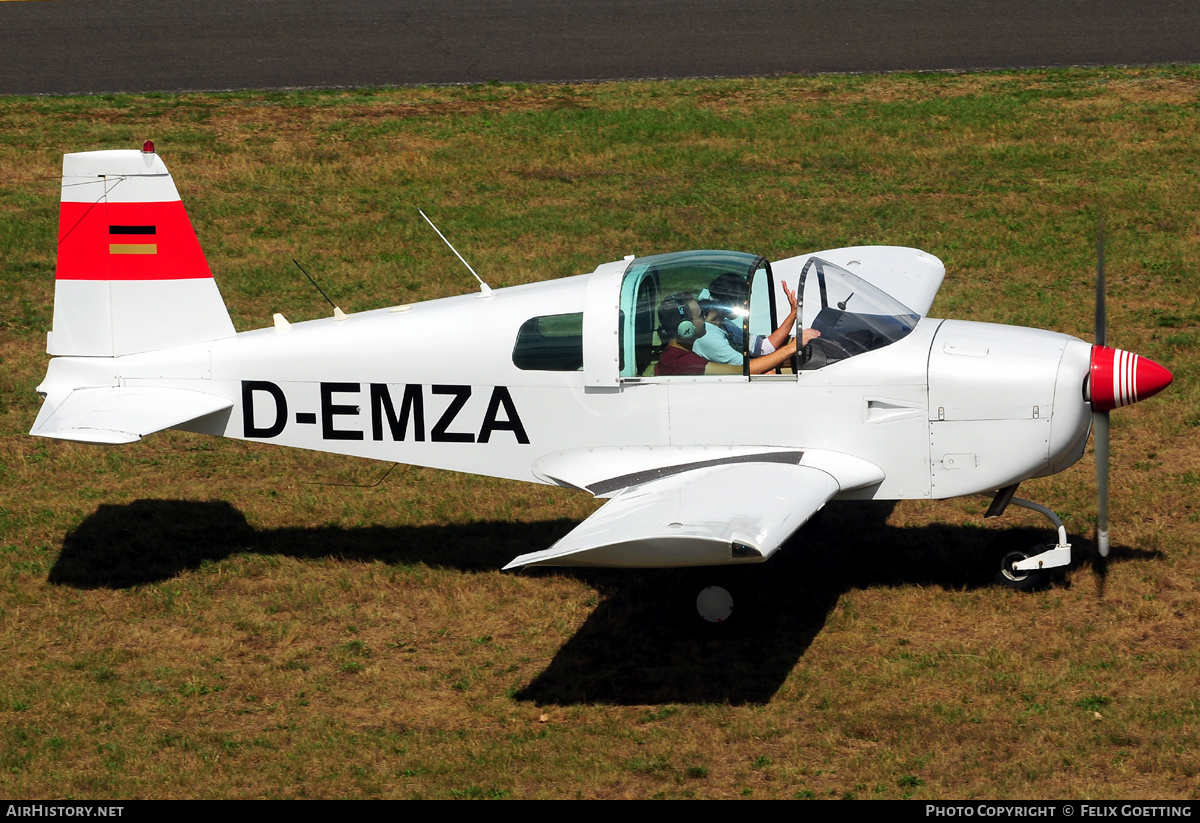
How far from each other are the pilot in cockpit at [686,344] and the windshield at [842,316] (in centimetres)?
25

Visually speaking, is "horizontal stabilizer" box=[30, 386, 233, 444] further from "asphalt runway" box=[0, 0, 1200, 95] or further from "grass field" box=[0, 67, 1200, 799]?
"asphalt runway" box=[0, 0, 1200, 95]

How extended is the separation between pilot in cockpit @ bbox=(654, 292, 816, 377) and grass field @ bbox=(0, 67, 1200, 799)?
165cm

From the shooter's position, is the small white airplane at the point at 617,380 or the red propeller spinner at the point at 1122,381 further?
the small white airplane at the point at 617,380

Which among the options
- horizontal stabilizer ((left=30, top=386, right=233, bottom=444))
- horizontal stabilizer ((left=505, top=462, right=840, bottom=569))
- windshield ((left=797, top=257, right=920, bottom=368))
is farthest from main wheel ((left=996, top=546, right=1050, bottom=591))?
horizontal stabilizer ((left=30, top=386, right=233, bottom=444))

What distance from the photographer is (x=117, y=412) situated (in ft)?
28.7

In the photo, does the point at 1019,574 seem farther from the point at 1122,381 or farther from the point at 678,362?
the point at 678,362

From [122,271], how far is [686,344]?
4.17 meters

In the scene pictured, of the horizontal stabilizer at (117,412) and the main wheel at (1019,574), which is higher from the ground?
the horizontal stabilizer at (117,412)

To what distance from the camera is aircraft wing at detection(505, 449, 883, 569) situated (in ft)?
22.4

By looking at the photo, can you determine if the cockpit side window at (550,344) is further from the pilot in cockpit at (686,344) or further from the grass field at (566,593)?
the grass field at (566,593)

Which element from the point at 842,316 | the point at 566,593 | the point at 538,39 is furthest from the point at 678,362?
the point at 538,39

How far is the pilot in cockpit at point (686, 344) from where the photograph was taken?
8.30m

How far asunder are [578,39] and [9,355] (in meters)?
13.2

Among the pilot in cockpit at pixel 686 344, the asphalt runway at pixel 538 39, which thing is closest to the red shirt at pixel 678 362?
the pilot in cockpit at pixel 686 344
